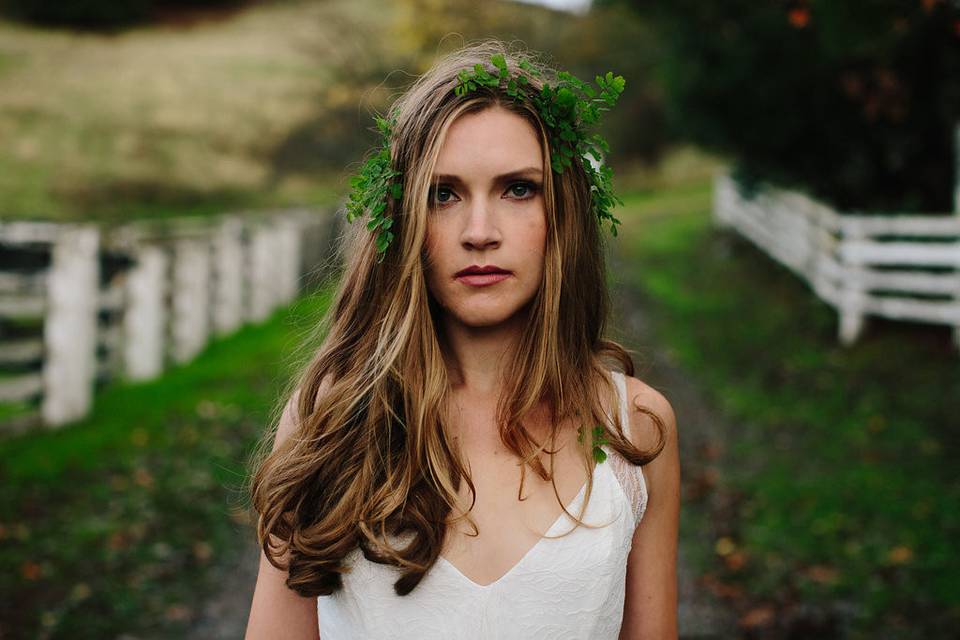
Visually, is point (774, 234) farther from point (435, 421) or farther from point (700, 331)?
point (435, 421)

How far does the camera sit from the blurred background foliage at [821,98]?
10.2 metres

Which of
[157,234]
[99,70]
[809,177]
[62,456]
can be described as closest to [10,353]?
[62,456]

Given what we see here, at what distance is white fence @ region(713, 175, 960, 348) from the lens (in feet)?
31.5

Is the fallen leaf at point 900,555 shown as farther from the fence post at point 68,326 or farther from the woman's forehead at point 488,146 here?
the fence post at point 68,326

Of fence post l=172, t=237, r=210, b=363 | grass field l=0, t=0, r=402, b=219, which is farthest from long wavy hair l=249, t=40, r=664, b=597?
grass field l=0, t=0, r=402, b=219

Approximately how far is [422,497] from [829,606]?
3650 millimetres

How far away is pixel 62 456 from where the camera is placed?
690 centimetres

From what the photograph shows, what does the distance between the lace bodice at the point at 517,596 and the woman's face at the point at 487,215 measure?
479mm

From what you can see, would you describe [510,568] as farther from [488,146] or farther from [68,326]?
[68,326]

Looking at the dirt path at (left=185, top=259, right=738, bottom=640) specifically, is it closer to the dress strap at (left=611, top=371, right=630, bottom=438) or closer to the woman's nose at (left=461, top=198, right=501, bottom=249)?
the dress strap at (left=611, top=371, right=630, bottom=438)

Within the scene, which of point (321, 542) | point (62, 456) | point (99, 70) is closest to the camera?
point (321, 542)

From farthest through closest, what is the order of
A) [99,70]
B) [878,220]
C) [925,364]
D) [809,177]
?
[99,70], [809,177], [878,220], [925,364]

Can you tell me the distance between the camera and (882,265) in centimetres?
1087

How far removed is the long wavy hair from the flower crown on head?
2cm
